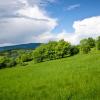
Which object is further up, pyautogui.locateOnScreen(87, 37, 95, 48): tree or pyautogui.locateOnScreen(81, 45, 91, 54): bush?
pyautogui.locateOnScreen(87, 37, 95, 48): tree

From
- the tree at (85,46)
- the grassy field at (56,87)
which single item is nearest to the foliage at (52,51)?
the tree at (85,46)

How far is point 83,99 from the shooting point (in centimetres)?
1677

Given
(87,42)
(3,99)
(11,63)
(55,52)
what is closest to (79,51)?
(87,42)

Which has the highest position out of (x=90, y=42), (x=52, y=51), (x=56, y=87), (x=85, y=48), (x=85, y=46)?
(x=90, y=42)

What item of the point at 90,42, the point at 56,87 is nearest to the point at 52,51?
the point at 90,42

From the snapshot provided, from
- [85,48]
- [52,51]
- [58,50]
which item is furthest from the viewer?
[52,51]

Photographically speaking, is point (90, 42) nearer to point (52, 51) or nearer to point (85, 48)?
point (85, 48)

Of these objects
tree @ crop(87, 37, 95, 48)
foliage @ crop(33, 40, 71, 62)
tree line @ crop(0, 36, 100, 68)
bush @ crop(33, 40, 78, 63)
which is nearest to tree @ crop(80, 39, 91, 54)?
tree line @ crop(0, 36, 100, 68)

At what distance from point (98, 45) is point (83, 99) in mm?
111272

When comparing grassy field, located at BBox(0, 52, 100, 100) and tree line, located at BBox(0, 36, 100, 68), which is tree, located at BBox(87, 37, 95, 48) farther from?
grassy field, located at BBox(0, 52, 100, 100)

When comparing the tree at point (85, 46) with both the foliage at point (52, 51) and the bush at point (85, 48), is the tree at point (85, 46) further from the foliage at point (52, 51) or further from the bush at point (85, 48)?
the foliage at point (52, 51)

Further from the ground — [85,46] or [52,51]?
[85,46]

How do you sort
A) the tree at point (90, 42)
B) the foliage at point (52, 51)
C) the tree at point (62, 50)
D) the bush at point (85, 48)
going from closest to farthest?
the tree at point (62, 50)
the foliage at point (52, 51)
the bush at point (85, 48)
the tree at point (90, 42)

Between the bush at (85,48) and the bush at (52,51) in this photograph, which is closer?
the bush at (52,51)
